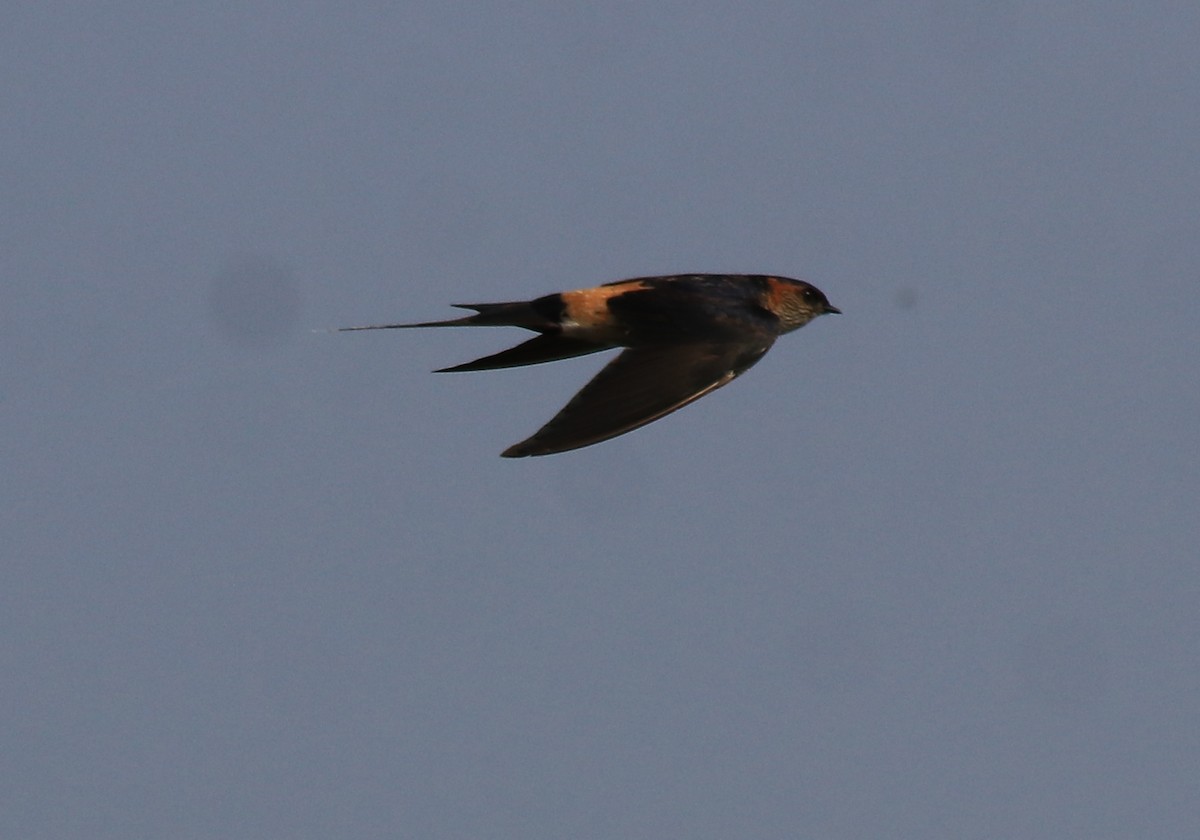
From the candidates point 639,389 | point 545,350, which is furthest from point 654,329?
point 639,389

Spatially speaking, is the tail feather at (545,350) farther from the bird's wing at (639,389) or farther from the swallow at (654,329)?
the bird's wing at (639,389)

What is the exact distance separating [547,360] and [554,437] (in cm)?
233

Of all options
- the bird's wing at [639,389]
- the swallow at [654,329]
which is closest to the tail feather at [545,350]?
the swallow at [654,329]

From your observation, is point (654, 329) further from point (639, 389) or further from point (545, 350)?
point (639, 389)

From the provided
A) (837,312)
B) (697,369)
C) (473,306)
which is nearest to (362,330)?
(473,306)

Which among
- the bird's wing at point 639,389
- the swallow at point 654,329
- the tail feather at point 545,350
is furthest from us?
the tail feather at point 545,350

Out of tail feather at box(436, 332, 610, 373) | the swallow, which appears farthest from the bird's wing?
tail feather at box(436, 332, 610, 373)

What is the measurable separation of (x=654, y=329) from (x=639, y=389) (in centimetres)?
112

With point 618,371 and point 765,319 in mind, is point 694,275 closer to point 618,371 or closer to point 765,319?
point 765,319

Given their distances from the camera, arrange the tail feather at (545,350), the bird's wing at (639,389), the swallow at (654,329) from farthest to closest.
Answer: the tail feather at (545,350), the swallow at (654,329), the bird's wing at (639,389)

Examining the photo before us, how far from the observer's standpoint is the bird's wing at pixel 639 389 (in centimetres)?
898

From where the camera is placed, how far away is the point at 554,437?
352 inches

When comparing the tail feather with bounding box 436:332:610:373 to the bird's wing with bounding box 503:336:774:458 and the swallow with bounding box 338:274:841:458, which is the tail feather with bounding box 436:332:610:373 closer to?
the swallow with bounding box 338:274:841:458

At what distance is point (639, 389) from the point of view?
956cm
